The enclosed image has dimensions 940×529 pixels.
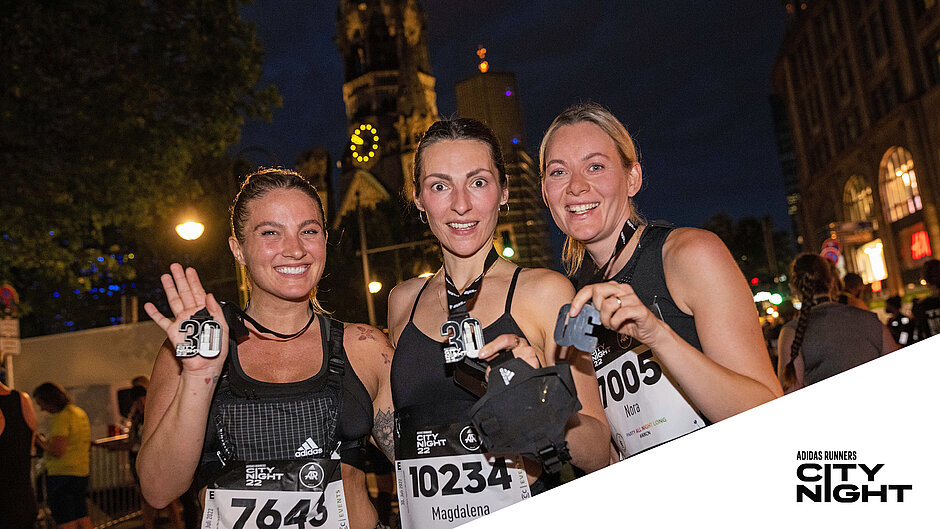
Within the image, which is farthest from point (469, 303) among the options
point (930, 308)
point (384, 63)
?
point (384, 63)

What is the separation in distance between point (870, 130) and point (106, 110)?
43.7 meters

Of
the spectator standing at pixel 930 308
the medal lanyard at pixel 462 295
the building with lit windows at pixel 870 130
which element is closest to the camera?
the medal lanyard at pixel 462 295

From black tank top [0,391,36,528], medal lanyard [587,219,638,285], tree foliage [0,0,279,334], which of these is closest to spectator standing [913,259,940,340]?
medal lanyard [587,219,638,285]

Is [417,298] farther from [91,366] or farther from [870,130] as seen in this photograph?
[870,130]

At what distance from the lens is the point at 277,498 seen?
277 cm

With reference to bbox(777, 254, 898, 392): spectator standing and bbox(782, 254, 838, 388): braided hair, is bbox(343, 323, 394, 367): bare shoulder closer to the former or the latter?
bbox(777, 254, 898, 392): spectator standing

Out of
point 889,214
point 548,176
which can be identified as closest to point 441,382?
point 548,176

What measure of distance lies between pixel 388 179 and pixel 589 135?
3026 inches

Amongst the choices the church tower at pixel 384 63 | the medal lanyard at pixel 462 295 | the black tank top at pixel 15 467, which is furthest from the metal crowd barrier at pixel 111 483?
the church tower at pixel 384 63

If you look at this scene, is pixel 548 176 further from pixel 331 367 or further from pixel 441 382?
pixel 331 367

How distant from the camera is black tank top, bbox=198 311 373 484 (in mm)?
2857

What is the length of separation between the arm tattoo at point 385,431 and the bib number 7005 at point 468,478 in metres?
0.42

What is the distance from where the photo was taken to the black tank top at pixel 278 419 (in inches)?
112

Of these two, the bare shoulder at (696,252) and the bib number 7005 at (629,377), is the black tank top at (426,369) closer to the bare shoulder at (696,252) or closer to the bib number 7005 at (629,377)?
the bib number 7005 at (629,377)
